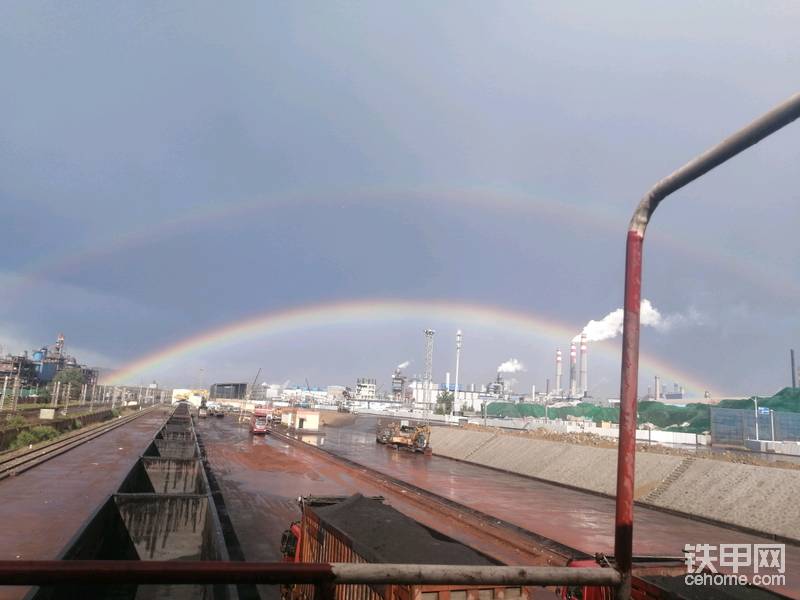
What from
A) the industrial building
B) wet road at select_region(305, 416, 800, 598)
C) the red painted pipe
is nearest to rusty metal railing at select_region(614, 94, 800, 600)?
the red painted pipe

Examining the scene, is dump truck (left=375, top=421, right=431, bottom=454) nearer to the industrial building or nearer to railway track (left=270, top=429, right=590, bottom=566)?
railway track (left=270, top=429, right=590, bottom=566)

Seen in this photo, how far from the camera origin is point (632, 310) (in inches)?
171

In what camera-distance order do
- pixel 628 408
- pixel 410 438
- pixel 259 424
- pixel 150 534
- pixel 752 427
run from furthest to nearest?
pixel 259 424
pixel 752 427
pixel 410 438
pixel 150 534
pixel 628 408

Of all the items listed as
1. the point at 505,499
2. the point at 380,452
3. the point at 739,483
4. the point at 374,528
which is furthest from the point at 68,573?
the point at 380,452

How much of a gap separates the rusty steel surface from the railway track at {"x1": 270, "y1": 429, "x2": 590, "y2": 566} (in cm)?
1390

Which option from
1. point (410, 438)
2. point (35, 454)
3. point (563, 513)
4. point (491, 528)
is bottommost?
point (35, 454)

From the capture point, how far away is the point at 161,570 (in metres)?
3.04

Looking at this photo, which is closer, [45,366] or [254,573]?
[254,573]

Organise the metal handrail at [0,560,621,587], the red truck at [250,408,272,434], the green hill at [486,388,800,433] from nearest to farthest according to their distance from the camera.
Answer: the metal handrail at [0,560,621,587], the red truck at [250,408,272,434], the green hill at [486,388,800,433]

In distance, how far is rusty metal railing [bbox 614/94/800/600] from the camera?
12.8ft

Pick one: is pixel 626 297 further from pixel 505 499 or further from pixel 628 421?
pixel 505 499

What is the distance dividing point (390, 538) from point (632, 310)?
6.69 metres

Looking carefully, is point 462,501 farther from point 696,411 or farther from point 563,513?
point 696,411

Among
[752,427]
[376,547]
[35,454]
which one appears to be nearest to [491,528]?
[376,547]
